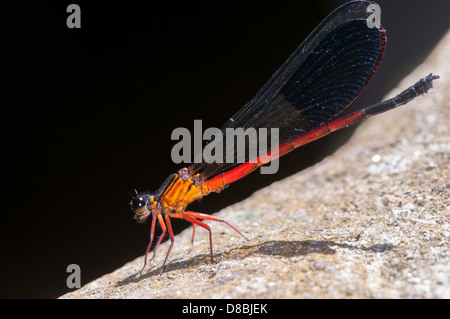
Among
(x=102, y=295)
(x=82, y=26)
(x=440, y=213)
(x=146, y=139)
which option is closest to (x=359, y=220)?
(x=440, y=213)

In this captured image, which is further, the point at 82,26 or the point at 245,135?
the point at 82,26

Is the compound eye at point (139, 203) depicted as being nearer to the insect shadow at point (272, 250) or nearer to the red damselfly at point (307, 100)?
the red damselfly at point (307, 100)

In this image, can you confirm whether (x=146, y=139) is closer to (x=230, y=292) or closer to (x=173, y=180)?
(x=173, y=180)

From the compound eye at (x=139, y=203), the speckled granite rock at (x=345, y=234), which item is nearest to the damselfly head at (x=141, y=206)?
the compound eye at (x=139, y=203)

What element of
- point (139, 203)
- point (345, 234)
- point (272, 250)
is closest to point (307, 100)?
point (345, 234)

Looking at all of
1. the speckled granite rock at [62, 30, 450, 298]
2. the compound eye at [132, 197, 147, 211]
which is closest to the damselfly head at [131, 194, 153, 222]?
the compound eye at [132, 197, 147, 211]

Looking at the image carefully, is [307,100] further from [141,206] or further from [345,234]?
[141,206]
